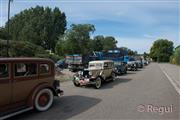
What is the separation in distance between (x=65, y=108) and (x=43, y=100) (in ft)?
2.83

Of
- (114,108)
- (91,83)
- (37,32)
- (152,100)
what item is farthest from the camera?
(37,32)

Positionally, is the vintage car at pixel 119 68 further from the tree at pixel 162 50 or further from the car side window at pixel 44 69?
the tree at pixel 162 50

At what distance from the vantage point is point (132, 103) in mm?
9281

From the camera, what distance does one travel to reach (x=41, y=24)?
282 ft

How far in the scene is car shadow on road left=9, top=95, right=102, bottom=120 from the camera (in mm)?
7422

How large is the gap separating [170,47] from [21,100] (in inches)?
4904

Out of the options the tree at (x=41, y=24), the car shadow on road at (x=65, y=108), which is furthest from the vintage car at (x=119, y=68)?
the tree at (x=41, y=24)

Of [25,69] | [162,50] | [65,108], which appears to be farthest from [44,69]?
[162,50]

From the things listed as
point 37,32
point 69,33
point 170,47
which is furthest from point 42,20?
point 170,47

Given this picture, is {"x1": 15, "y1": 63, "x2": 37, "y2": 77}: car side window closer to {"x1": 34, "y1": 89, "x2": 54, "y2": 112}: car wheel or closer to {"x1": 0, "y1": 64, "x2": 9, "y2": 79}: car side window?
{"x1": 0, "y1": 64, "x2": 9, "y2": 79}: car side window

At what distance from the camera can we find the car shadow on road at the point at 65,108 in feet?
Result: 24.3

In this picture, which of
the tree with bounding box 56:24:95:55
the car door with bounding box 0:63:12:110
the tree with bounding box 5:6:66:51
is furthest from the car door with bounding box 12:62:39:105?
the tree with bounding box 5:6:66:51

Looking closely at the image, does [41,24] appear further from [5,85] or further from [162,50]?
[5,85]

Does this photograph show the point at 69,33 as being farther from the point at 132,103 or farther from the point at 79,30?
the point at 132,103
